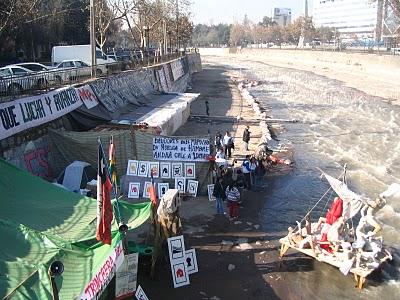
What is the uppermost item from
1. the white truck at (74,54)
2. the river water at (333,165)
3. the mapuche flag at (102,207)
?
the white truck at (74,54)

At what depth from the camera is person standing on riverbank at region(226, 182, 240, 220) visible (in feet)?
54.5

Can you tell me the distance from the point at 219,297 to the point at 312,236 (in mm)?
3256

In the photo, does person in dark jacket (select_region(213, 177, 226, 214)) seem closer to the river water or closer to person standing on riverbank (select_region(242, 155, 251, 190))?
the river water

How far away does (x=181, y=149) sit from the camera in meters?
18.0

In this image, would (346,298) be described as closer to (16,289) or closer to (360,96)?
(16,289)

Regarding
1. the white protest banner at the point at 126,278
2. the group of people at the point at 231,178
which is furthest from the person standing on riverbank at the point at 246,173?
the white protest banner at the point at 126,278

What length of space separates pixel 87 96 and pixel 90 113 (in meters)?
1.01

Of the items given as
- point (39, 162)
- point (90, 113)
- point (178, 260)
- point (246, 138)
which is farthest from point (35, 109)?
point (246, 138)

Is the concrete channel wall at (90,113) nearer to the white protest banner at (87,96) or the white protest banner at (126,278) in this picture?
the white protest banner at (87,96)

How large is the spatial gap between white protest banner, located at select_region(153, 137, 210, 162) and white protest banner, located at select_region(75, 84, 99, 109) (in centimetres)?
686

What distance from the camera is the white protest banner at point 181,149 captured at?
Result: 18.0 m

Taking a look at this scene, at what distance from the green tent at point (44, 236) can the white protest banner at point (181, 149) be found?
16.6 feet

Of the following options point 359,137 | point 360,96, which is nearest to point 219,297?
point 359,137

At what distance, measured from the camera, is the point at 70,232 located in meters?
11.1
